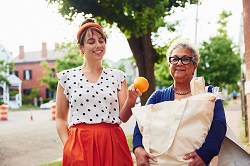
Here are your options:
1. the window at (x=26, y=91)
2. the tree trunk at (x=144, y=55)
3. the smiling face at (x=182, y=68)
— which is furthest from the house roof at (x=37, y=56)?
the smiling face at (x=182, y=68)

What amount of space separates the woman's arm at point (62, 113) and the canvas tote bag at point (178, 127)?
0.77 m

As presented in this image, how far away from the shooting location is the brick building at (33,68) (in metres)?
60.0

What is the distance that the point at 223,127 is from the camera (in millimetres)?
2588

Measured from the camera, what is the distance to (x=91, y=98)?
2.85m

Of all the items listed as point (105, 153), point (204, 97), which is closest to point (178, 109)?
point (204, 97)

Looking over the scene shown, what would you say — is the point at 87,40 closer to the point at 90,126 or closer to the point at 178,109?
the point at 90,126

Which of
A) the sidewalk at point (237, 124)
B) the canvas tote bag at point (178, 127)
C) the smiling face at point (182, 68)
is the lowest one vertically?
the sidewalk at point (237, 124)

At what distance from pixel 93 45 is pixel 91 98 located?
1.32ft

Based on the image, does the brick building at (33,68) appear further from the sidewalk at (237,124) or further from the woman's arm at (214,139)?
the woman's arm at (214,139)

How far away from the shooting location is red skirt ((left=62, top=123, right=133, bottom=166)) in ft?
9.29

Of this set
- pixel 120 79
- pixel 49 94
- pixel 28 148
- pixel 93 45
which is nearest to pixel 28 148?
pixel 28 148

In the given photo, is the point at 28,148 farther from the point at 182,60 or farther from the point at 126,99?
the point at 182,60

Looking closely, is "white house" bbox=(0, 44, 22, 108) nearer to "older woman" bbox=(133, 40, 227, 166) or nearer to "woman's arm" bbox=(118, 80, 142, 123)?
"woman's arm" bbox=(118, 80, 142, 123)

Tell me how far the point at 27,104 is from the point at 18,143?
43.1 metres
